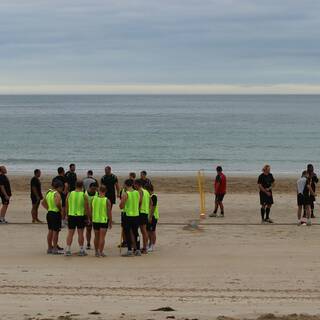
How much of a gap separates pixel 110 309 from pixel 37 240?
6308 millimetres

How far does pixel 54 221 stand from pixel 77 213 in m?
0.46

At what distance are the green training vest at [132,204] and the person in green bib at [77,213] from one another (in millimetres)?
758

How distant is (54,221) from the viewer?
14758 millimetres

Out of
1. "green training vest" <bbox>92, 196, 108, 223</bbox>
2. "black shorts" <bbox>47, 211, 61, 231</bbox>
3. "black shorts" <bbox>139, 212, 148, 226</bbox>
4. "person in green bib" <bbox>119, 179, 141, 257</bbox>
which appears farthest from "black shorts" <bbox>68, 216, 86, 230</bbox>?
"black shorts" <bbox>139, 212, 148, 226</bbox>

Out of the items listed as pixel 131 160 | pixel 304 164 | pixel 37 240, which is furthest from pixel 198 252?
pixel 131 160

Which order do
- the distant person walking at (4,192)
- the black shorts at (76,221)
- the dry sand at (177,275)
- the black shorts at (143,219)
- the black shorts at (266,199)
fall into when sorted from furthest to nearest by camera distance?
the black shorts at (266,199)
the distant person walking at (4,192)
the black shorts at (143,219)
the black shorts at (76,221)
the dry sand at (177,275)

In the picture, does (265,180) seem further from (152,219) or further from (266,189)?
(152,219)

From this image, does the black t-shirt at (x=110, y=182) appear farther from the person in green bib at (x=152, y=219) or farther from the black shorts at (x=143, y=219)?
the black shorts at (x=143, y=219)

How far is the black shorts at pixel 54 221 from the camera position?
1473cm

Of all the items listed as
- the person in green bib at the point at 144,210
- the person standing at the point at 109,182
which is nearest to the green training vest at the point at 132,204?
the person in green bib at the point at 144,210

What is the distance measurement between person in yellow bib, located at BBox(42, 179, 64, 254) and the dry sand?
1.14ft

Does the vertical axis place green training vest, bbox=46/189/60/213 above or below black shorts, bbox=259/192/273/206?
above

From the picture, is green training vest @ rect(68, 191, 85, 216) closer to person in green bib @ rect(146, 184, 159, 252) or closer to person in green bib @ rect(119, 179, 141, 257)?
person in green bib @ rect(119, 179, 141, 257)

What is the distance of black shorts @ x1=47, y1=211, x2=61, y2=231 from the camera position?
1473cm
